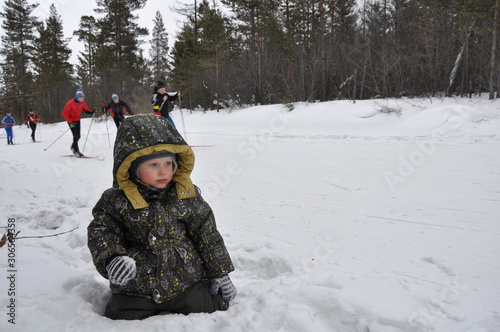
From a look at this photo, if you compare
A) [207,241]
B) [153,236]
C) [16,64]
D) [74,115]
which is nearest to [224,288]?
[207,241]

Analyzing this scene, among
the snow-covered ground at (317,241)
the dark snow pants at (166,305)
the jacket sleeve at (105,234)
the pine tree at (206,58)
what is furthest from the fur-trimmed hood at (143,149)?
the pine tree at (206,58)

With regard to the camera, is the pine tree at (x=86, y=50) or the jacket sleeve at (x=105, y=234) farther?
the pine tree at (x=86, y=50)

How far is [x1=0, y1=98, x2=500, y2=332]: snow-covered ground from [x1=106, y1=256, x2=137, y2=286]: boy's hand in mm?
269

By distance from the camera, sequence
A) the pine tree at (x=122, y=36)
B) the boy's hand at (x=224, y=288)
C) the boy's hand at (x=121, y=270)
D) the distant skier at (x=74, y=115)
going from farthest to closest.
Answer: the pine tree at (x=122, y=36) < the distant skier at (x=74, y=115) < the boy's hand at (x=224, y=288) < the boy's hand at (x=121, y=270)

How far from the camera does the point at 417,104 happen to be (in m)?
14.2

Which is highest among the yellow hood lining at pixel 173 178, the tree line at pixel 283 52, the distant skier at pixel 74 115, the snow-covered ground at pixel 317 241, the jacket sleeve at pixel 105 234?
the tree line at pixel 283 52

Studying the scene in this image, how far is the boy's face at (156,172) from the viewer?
2.07 m

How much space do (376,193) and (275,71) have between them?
59.0ft

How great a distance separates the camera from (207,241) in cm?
221

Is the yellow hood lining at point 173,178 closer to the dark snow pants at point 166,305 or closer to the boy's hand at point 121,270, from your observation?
the boy's hand at point 121,270

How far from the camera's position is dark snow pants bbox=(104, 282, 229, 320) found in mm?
1999

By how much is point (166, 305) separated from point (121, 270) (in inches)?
16.0

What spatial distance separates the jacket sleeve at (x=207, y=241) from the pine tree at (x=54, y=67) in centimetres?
3655

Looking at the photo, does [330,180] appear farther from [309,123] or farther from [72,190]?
[309,123]
